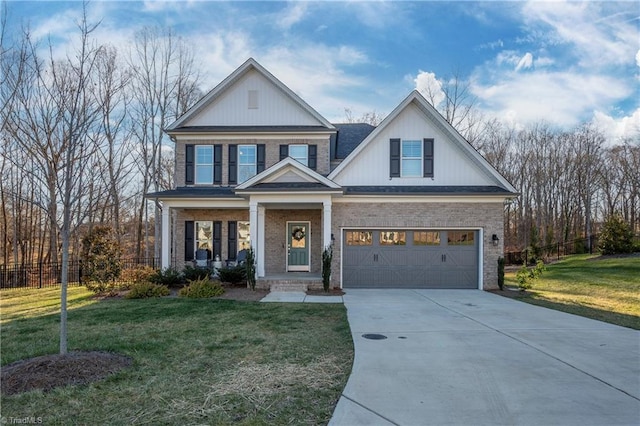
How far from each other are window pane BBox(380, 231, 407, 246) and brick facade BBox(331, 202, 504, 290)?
290 mm

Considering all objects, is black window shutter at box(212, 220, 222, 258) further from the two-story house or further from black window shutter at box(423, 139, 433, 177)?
black window shutter at box(423, 139, 433, 177)

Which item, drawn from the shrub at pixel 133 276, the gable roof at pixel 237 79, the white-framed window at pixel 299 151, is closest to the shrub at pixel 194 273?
the shrub at pixel 133 276

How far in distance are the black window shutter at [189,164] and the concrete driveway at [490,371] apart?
10.8 meters

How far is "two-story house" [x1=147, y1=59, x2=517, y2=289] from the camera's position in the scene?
14.0m

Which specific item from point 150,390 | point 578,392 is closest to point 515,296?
point 578,392

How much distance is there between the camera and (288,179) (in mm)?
14219

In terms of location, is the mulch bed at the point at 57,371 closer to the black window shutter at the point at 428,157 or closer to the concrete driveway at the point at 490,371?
the concrete driveway at the point at 490,371

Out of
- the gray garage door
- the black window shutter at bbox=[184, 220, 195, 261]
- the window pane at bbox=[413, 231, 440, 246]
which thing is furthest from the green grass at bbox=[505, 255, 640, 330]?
the black window shutter at bbox=[184, 220, 195, 261]

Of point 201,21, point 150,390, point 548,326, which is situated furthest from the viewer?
point 201,21

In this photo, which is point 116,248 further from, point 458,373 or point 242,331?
point 458,373

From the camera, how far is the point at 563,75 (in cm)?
1672

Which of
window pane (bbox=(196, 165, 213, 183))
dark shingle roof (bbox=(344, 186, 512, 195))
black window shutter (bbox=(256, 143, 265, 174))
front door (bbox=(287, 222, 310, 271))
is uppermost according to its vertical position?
black window shutter (bbox=(256, 143, 265, 174))

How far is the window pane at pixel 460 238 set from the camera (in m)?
14.2

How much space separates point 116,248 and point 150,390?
10.8 metres
